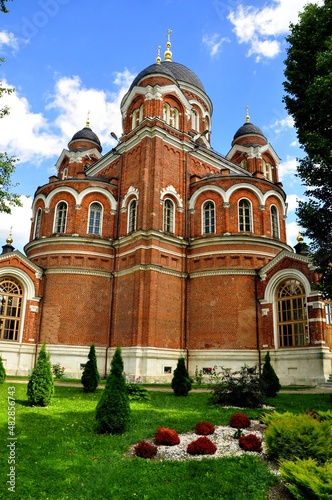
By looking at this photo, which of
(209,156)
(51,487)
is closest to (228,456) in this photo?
(51,487)

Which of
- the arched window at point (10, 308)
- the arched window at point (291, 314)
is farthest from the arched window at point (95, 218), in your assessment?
the arched window at point (291, 314)

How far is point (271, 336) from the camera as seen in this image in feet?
69.7

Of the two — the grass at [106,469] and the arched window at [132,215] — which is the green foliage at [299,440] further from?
the arched window at [132,215]

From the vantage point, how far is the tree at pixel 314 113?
1178 cm

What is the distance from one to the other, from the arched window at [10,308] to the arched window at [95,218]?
5.47 m

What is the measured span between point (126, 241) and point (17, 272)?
6.41m

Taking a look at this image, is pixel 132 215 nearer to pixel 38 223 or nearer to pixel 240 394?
pixel 38 223

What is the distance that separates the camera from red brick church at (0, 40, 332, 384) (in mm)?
20797

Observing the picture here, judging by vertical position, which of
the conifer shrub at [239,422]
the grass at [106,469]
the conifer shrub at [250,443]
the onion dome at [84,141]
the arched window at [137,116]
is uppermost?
the onion dome at [84,141]

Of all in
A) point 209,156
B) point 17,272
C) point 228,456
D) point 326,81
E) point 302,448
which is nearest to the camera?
point 302,448

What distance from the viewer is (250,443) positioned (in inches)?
297

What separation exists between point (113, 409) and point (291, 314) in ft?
47.3

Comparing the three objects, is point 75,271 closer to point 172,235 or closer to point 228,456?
point 172,235

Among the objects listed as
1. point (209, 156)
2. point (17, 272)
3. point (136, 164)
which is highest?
point (209, 156)
